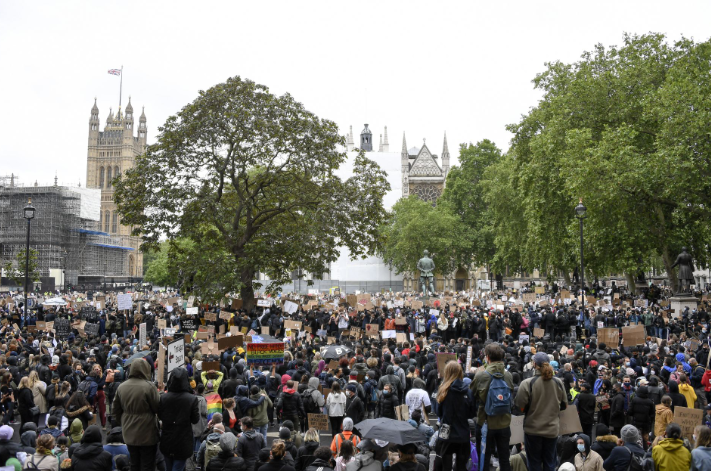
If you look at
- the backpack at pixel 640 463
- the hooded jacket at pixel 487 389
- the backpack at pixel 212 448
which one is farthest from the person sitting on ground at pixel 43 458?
the backpack at pixel 640 463

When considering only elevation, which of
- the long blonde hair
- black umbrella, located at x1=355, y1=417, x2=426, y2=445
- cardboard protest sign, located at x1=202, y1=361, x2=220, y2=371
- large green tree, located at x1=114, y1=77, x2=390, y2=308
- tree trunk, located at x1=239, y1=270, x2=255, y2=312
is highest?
large green tree, located at x1=114, y1=77, x2=390, y2=308

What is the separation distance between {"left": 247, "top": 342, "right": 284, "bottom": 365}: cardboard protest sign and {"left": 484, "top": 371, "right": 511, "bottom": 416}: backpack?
6302mm

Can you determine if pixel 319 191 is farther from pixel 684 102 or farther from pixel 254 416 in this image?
pixel 254 416

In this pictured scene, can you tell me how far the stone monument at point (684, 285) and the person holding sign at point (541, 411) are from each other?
845 inches

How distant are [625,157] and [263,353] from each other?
19.7 m

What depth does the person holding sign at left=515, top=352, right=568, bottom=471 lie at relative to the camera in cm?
682

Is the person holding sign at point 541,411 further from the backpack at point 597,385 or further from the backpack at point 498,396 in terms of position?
the backpack at point 597,385

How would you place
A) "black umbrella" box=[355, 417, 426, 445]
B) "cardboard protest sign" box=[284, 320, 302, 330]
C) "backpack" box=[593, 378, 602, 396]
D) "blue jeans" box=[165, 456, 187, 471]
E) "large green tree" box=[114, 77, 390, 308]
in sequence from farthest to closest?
"large green tree" box=[114, 77, 390, 308]
"cardboard protest sign" box=[284, 320, 302, 330]
"backpack" box=[593, 378, 602, 396]
"blue jeans" box=[165, 456, 187, 471]
"black umbrella" box=[355, 417, 426, 445]

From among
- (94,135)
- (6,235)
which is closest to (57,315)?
(6,235)

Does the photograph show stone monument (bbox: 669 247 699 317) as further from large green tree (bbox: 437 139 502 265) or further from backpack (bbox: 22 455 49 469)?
large green tree (bbox: 437 139 502 265)

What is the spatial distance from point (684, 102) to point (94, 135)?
449 feet

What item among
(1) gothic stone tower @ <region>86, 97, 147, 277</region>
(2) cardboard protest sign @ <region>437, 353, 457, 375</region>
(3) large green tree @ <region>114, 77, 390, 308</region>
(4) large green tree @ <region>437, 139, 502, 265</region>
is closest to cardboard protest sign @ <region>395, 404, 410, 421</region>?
(2) cardboard protest sign @ <region>437, 353, 457, 375</region>

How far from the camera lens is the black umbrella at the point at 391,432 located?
6.65 m

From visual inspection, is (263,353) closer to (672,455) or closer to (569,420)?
(569,420)
